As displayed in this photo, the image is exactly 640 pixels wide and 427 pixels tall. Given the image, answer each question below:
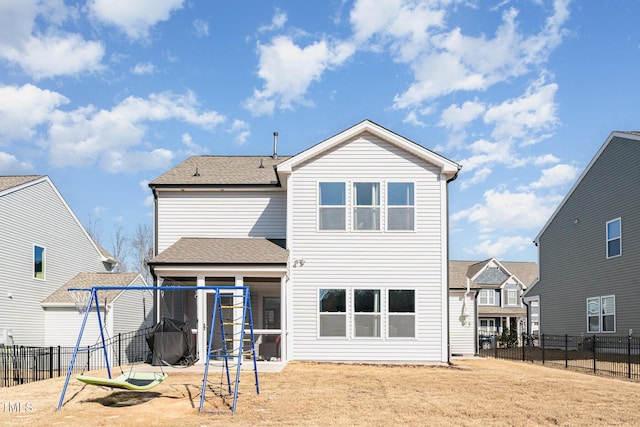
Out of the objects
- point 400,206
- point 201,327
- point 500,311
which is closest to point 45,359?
point 201,327

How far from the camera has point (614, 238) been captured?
83.9 ft

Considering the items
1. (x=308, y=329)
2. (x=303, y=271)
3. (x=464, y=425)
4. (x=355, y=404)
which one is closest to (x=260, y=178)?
(x=303, y=271)

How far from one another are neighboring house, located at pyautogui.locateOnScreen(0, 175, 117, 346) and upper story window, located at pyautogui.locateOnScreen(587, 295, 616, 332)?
74.4ft

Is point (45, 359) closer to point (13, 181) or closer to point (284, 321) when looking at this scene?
point (13, 181)

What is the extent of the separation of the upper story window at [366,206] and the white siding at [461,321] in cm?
558

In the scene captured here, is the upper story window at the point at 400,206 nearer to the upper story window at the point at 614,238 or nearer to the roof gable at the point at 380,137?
the roof gable at the point at 380,137

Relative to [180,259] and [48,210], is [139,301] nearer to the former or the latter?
[48,210]

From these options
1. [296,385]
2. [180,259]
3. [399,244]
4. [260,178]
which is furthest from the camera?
[260,178]

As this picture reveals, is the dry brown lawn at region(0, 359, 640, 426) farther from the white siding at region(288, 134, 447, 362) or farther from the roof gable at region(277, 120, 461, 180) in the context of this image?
the roof gable at region(277, 120, 461, 180)

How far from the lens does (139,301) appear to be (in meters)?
28.0

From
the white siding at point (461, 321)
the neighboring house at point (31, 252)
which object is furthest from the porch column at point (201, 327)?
the white siding at point (461, 321)

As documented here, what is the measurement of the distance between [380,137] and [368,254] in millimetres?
3594

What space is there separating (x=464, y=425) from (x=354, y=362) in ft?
28.8

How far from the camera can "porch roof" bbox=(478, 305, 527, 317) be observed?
168ft
